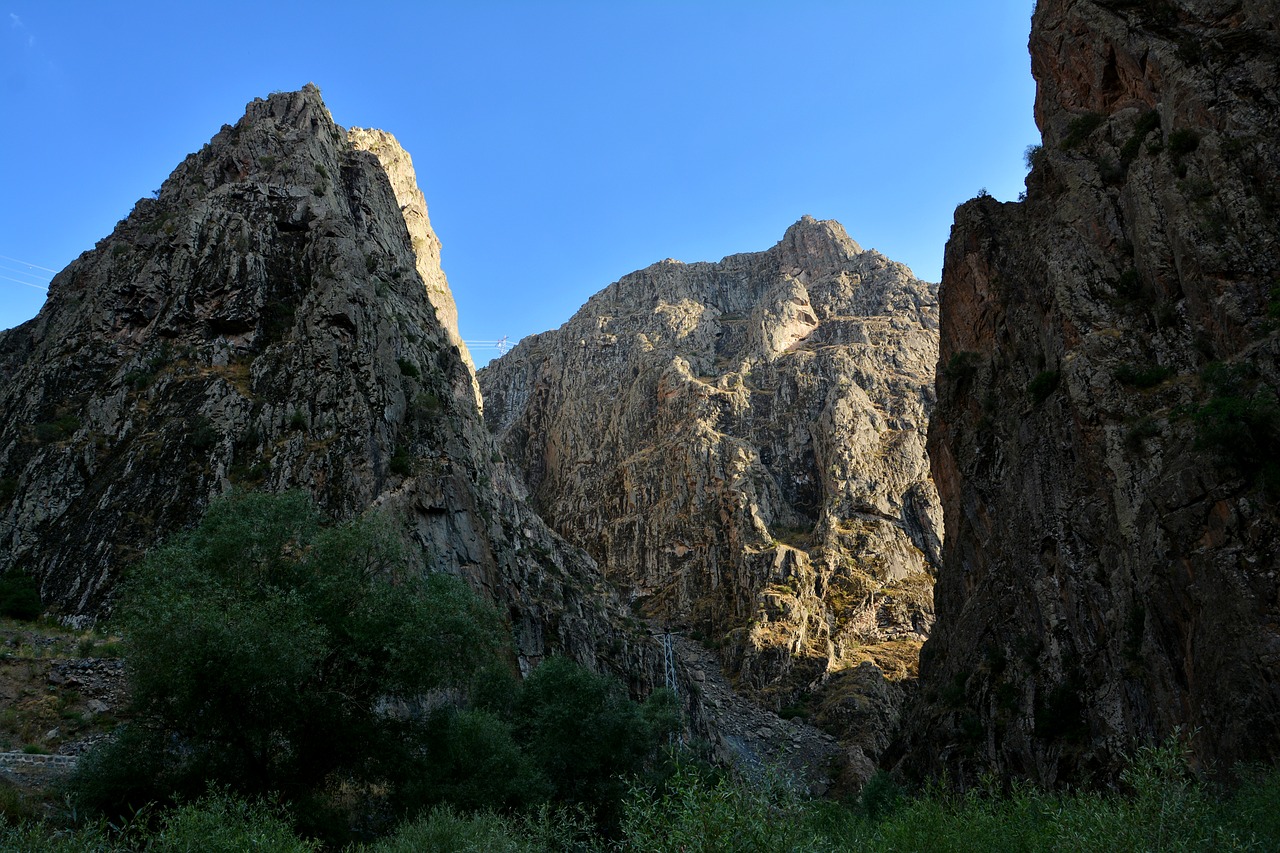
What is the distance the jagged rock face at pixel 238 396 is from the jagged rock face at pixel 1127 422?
2612 cm

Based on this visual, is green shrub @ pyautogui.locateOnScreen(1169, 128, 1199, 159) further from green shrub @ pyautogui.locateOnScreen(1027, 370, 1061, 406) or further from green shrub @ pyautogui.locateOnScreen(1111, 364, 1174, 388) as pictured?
green shrub @ pyautogui.locateOnScreen(1027, 370, 1061, 406)

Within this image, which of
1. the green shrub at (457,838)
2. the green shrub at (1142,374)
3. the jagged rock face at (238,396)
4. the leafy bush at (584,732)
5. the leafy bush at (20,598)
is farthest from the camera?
the jagged rock face at (238,396)

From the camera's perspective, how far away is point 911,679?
3253 inches

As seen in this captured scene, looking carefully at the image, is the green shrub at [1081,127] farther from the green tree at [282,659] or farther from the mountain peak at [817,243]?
the mountain peak at [817,243]

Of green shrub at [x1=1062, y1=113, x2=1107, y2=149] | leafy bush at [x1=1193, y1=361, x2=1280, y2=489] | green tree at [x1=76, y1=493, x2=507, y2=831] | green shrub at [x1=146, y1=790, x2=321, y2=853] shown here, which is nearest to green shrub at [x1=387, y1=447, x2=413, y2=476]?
green tree at [x1=76, y1=493, x2=507, y2=831]

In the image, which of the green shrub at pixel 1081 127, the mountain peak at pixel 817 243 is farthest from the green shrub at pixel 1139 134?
the mountain peak at pixel 817 243

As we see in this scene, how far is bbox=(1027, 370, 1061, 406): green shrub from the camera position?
33.2 metres

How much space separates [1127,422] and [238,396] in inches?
1561

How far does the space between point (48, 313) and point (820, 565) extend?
79779mm

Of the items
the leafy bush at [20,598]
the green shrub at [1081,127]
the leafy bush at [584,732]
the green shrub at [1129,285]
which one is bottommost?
the leafy bush at [584,732]

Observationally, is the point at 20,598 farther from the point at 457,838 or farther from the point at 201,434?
the point at 457,838

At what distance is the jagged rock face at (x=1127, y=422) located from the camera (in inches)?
867

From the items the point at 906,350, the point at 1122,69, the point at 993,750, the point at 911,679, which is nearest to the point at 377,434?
the point at 993,750

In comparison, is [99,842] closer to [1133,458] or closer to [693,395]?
[1133,458]
